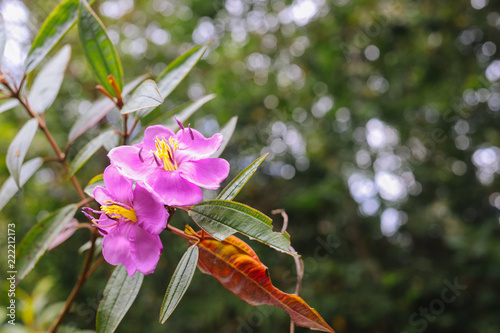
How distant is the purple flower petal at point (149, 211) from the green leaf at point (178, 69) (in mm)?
242

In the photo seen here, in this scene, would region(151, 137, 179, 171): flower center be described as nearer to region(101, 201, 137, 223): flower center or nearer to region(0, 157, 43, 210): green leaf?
region(101, 201, 137, 223): flower center

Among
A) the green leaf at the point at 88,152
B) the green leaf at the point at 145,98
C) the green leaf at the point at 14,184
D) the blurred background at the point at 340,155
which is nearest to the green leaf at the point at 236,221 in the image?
the green leaf at the point at 145,98

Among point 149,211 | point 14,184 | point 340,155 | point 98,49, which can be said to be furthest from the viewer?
point 340,155

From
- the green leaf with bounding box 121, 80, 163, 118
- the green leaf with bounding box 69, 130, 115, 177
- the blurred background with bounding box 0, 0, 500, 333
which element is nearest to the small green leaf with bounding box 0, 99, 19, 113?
the green leaf with bounding box 69, 130, 115, 177

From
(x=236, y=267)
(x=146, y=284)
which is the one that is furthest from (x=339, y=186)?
(x=236, y=267)

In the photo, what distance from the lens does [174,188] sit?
47 centimetres

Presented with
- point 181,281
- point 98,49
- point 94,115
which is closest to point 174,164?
point 181,281

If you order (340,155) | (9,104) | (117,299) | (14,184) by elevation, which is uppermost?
(9,104)

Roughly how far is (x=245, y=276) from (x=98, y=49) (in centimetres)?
39

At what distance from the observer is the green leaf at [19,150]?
61 cm

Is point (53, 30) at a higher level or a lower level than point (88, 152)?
higher

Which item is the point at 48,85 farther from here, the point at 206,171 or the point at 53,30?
the point at 206,171

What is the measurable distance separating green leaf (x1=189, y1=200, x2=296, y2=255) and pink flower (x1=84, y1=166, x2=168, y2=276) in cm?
5

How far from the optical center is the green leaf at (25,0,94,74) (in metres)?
0.65
